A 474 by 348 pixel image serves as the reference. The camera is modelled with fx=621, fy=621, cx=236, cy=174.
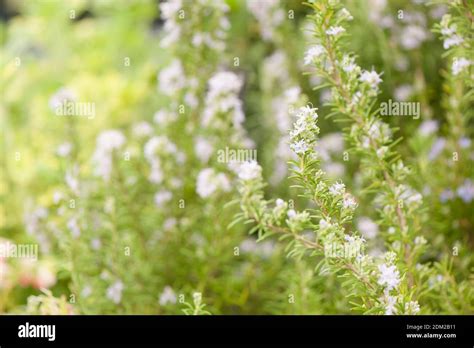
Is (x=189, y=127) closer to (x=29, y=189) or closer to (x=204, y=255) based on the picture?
(x=204, y=255)

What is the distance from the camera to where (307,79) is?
7.50 ft

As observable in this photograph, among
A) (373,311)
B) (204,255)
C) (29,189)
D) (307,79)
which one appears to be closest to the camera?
(373,311)

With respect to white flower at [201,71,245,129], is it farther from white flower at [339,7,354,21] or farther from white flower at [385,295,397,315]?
white flower at [385,295,397,315]

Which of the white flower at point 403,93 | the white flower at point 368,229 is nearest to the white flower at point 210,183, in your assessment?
the white flower at point 368,229

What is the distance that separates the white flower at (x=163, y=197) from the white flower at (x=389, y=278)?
806 mm

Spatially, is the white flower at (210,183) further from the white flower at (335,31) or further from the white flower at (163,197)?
the white flower at (335,31)

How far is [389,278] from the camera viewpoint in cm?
117

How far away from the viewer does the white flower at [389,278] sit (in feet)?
3.83

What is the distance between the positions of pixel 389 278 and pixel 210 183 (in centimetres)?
63

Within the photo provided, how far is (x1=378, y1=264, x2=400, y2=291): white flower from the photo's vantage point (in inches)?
46.0

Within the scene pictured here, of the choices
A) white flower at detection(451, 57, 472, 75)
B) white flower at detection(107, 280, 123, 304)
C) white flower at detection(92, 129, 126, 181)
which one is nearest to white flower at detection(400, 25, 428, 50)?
white flower at detection(451, 57, 472, 75)
